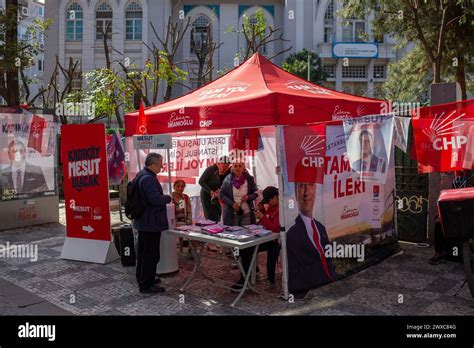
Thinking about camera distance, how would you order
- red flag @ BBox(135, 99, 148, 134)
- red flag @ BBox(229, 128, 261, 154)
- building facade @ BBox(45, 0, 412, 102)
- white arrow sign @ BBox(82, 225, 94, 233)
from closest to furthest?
1. red flag @ BBox(135, 99, 148, 134)
2. white arrow sign @ BBox(82, 225, 94, 233)
3. red flag @ BBox(229, 128, 261, 154)
4. building facade @ BBox(45, 0, 412, 102)

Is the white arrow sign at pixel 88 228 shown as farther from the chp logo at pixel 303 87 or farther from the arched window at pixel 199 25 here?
the arched window at pixel 199 25

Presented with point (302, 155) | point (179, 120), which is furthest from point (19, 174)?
point (302, 155)

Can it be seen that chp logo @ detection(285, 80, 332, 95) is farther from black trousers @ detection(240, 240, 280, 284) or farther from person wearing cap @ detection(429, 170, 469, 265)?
person wearing cap @ detection(429, 170, 469, 265)

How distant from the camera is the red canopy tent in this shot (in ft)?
19.7

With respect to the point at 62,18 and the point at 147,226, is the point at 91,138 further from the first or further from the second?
the point at 62,18

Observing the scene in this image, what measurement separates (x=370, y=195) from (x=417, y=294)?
6.73 feet

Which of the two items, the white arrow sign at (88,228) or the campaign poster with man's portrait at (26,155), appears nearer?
the white arrow sign at (88,228)

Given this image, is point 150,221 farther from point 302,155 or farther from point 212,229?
point 302,155

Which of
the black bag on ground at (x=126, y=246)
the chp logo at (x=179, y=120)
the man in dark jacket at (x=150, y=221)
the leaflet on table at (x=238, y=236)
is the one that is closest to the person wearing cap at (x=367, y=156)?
the leaflet on table at (x=238, y=236)

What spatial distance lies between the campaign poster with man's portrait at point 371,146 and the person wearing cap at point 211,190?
2585 mm

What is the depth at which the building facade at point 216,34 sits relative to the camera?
4025 cm

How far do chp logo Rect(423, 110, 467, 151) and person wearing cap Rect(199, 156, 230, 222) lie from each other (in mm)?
3600

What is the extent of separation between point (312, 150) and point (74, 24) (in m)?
39.3

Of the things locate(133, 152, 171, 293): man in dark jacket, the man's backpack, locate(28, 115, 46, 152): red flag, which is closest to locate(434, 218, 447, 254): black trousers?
locate(133, 152, 171, 293): man in dark jacket
